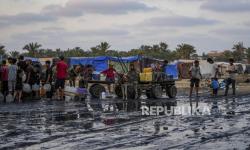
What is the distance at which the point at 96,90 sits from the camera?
2298 centimetres

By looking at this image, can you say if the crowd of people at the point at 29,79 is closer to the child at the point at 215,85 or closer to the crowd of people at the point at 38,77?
the crowd of people at the point at 38,77

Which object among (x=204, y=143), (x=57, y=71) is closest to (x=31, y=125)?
(x=204, y=143)

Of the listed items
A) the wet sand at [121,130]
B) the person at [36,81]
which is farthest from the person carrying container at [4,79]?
the wet sand at [121,130]

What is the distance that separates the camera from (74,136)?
9.73 m

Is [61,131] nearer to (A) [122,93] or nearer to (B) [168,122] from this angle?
(B) [168,122]

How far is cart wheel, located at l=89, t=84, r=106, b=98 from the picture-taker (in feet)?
75.1

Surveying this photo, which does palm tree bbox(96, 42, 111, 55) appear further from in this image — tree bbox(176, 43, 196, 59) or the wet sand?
the wet sand

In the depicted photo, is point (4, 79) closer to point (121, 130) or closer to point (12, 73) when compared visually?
point (12, 73)

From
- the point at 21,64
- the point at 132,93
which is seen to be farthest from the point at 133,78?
the point at 21,64

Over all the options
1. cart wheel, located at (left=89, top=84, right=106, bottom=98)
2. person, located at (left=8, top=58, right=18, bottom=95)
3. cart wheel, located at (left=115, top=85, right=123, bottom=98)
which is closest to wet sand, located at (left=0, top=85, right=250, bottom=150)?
person, located at (left=8, top=58, right=18, bottom=95)

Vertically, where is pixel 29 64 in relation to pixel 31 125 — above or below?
above

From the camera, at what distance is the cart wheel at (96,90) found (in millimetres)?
22891

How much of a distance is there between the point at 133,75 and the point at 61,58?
301cm

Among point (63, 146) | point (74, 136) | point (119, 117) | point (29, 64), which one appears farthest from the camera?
point (29, 64)
